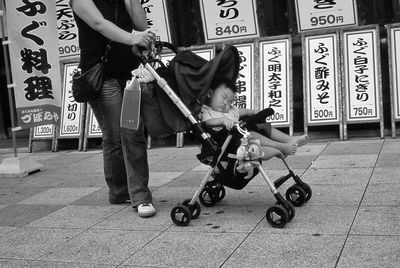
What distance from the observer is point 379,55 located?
7.60 metres

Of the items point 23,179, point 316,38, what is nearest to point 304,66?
point 316,38

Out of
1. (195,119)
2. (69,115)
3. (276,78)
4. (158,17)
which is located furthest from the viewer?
(69,115)

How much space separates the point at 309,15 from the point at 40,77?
4.00 meters

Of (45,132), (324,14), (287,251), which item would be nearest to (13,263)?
(287,251)

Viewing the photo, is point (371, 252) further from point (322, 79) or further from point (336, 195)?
point (322, 79)

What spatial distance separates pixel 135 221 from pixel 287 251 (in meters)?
1.54

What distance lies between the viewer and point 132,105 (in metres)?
4.48

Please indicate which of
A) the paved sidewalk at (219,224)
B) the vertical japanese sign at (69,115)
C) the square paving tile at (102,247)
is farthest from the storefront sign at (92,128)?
the square paving tile at (102,247)

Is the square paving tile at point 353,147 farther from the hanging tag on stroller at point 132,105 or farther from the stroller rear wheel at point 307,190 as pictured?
the hanging tag on stroller at point 132,105

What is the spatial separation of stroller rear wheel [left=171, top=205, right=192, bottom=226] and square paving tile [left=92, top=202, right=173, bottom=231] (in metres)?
→ 0.11

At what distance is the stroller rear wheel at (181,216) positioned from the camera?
14.1 feet

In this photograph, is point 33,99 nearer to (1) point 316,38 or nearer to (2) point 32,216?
(2) point 32,216

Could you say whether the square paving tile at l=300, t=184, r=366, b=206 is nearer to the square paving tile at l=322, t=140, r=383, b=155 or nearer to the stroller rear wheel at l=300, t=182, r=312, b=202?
the stroller rear wheel at l=300, t=182, r=312, b=202

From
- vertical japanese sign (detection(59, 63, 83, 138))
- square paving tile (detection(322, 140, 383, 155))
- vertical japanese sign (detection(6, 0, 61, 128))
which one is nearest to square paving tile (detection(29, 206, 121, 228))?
vertical japanese sign (detection(6, 0, 61, 128))
